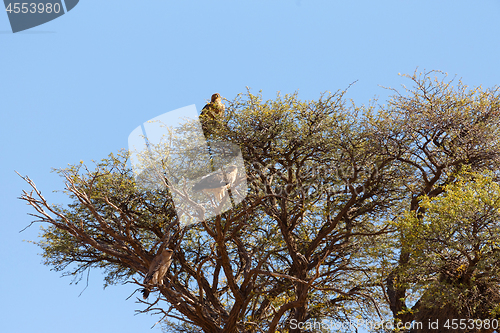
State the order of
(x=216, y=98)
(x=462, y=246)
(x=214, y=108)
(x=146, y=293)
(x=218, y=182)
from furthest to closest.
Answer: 1. (x=216, y=98)
2. (x=214, y=108)
3. (x=218, y=182)
4. (x=462, y=246)
5. (x=146, y=293)

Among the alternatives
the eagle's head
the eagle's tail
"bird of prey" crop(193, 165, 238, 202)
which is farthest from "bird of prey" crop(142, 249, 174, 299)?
the eagle's head

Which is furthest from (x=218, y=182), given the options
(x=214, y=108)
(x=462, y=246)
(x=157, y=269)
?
(x=462, y=246)

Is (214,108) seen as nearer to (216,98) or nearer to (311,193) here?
(216,98)

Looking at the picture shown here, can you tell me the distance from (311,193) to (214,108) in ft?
11.9

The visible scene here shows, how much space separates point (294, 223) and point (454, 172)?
4.14 m

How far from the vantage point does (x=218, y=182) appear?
951 centimetres

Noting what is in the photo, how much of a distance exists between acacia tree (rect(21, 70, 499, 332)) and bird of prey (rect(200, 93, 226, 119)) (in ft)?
1.08

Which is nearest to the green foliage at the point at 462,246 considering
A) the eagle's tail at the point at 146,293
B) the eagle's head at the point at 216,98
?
the eagle's tail at the point at 146,293

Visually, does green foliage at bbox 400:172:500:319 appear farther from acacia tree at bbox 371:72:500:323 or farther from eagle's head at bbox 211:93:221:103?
eagle's head at bbox 211:93:221:103

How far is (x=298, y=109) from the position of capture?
11680 millimetres

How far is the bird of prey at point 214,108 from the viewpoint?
38.5 feet

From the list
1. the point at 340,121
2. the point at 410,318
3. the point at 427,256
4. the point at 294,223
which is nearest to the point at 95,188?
the point at 294,223

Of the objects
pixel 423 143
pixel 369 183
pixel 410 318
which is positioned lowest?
pixel 410 318

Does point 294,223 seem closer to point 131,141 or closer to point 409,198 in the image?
point 409,198
